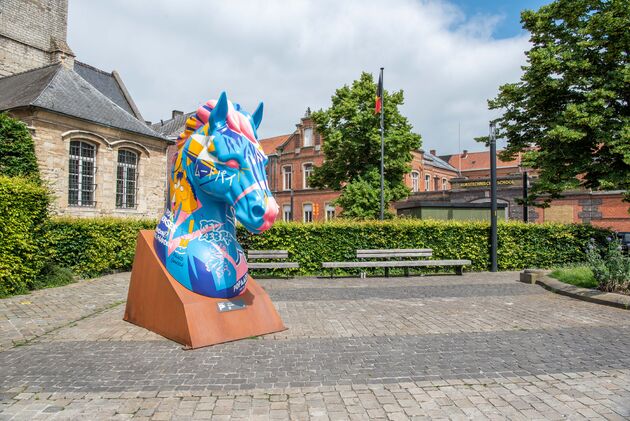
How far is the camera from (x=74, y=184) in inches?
742

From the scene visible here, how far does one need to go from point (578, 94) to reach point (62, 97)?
21.1 m

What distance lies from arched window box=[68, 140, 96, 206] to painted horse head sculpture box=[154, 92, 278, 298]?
1602 centimetres

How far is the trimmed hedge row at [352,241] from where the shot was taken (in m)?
11.4

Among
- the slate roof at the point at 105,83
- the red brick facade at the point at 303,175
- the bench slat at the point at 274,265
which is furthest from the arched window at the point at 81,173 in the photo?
the red brick facade at the point at 303,175

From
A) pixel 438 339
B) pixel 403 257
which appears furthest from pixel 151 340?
pixel 403 257

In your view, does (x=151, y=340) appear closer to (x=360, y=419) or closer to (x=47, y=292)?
(x=360, y=419)

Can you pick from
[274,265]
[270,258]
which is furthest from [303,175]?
[274,265]

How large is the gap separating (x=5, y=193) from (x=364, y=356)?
845 centimetres

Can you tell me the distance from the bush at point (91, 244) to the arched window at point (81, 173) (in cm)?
833

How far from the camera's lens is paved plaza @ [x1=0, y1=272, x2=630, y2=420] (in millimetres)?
3359

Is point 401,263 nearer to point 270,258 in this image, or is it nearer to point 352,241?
point 352,241

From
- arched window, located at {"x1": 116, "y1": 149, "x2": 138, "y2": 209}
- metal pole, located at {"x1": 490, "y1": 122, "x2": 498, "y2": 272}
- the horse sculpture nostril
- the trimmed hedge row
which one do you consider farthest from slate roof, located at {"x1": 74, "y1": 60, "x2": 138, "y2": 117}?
the horse sculpture nostril

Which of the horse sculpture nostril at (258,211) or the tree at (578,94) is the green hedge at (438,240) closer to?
the tree at (578,94)

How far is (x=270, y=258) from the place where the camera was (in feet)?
39.3
